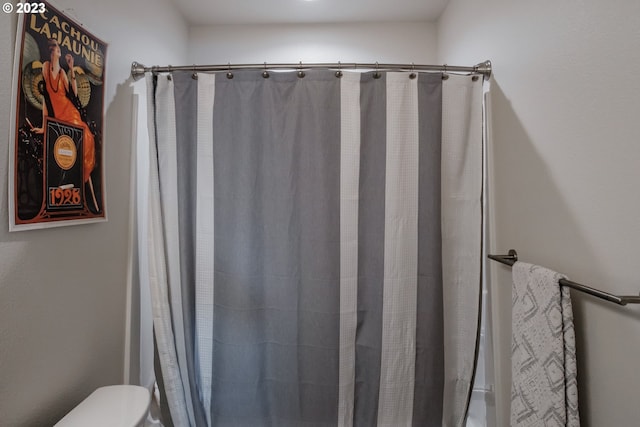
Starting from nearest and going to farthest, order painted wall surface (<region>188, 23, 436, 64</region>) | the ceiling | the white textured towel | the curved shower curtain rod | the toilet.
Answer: the white textured towel → the toilet → the curved shower curtain rod → the ceiling → painted wall surface (<region>188, 23, 436, 64</region>)

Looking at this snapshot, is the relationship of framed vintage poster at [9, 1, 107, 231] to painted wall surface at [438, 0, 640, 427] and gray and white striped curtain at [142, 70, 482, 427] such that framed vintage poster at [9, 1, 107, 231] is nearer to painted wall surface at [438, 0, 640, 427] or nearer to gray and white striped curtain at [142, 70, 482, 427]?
gray and white striped curtain at [142, 70, 482, 427]

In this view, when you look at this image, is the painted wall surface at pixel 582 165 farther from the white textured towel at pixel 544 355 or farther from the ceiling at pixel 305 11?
the ceiling at pixel 305 11

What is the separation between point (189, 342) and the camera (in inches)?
49.1

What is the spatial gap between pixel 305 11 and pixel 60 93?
57.5 inches

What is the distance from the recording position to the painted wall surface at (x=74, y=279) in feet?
2.46

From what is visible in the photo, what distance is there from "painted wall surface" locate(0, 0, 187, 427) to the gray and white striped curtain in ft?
0.47

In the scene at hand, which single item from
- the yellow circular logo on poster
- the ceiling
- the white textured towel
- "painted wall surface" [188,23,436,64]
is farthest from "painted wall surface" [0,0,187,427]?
the white textured towel

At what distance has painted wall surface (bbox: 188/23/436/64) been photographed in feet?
6.08

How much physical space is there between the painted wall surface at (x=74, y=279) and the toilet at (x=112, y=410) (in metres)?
0.11

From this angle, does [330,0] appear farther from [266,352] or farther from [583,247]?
[266,352]

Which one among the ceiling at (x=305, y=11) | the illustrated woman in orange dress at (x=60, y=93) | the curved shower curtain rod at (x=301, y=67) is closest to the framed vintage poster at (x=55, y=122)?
the illustrated woman in orange dress at (x=60, y=93)

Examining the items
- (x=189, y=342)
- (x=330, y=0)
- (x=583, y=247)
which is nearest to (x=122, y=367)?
(x=189, y=342)

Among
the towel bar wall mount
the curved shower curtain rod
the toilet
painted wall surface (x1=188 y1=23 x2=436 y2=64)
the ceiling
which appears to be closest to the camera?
the towel bar wall mount

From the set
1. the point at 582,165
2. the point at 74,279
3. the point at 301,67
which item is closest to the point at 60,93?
the point at 74,279
